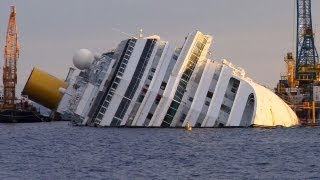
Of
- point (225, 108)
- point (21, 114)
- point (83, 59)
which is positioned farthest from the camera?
point (21, 114)

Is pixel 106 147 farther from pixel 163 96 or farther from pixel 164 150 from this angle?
pixel 163 96

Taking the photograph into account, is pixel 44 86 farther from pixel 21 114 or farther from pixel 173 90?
pixel 21 114

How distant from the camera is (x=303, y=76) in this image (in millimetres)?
159000

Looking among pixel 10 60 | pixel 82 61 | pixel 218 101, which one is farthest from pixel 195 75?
pixel 10 60

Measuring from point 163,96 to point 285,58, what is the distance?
6269 centimetres

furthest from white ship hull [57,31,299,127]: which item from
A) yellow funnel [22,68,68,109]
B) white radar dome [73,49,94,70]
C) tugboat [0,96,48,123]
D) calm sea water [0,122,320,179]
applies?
tugboat [0,96,48,123]

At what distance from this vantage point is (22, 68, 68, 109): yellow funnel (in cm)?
11712

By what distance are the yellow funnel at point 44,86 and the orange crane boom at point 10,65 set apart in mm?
31443

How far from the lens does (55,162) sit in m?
63.6

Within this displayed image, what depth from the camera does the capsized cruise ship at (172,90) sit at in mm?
97812

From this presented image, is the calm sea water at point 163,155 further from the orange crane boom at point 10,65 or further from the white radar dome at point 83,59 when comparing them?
the orange crane boom at point 10,65

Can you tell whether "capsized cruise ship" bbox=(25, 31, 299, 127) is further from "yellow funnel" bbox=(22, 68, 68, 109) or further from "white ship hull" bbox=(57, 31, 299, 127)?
"yellow funnel" bbox=(22, 68, 68, 109)

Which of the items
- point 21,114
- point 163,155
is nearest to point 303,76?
point 21,114

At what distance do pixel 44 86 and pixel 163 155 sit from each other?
171 feet
